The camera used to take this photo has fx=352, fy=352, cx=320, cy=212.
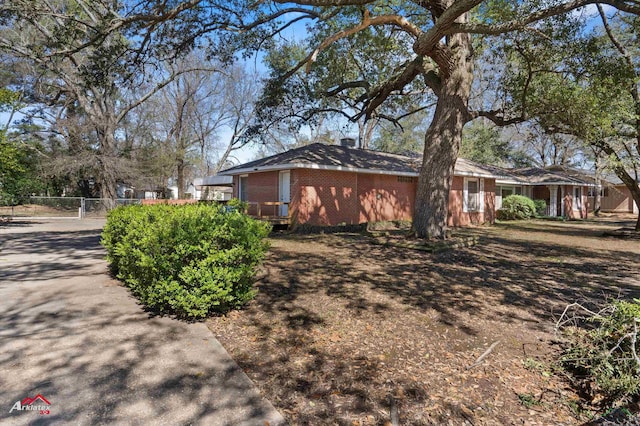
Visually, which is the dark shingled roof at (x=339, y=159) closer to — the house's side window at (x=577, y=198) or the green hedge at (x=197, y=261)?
the green hedge at (x=197, y=261)

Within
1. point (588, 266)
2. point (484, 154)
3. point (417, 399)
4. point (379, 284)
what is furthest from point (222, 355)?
point (484, 154)

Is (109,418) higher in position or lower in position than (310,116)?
lower

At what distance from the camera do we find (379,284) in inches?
249

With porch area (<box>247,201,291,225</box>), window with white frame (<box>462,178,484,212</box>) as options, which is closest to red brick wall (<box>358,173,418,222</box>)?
porch area (<box>247,201,291,225</box>)

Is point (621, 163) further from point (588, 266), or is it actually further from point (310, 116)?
point (310, 116)

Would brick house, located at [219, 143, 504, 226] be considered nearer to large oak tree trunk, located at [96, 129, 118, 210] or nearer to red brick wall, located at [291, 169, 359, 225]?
red brick wall, located at [291, 169, 359, 225]

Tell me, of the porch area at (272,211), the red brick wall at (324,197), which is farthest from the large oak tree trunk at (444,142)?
the porch area at (272,211)

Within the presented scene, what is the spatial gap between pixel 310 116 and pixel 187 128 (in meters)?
24.3

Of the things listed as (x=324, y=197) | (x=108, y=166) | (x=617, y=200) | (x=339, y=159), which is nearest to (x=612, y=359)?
(x=324, y=197)

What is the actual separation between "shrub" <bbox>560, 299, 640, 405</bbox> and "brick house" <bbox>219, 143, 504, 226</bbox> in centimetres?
1169

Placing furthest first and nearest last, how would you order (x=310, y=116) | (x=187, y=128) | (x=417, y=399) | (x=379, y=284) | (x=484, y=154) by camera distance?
(x=187, y=128), (x=484, y=154), (x=310, y=116), (x=379, y=284), (x=417, y=399)

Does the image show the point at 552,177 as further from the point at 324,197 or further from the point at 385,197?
the point at 324,197

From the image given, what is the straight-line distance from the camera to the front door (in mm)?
15602

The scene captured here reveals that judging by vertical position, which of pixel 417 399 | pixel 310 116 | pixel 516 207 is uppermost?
pixel 310 116
